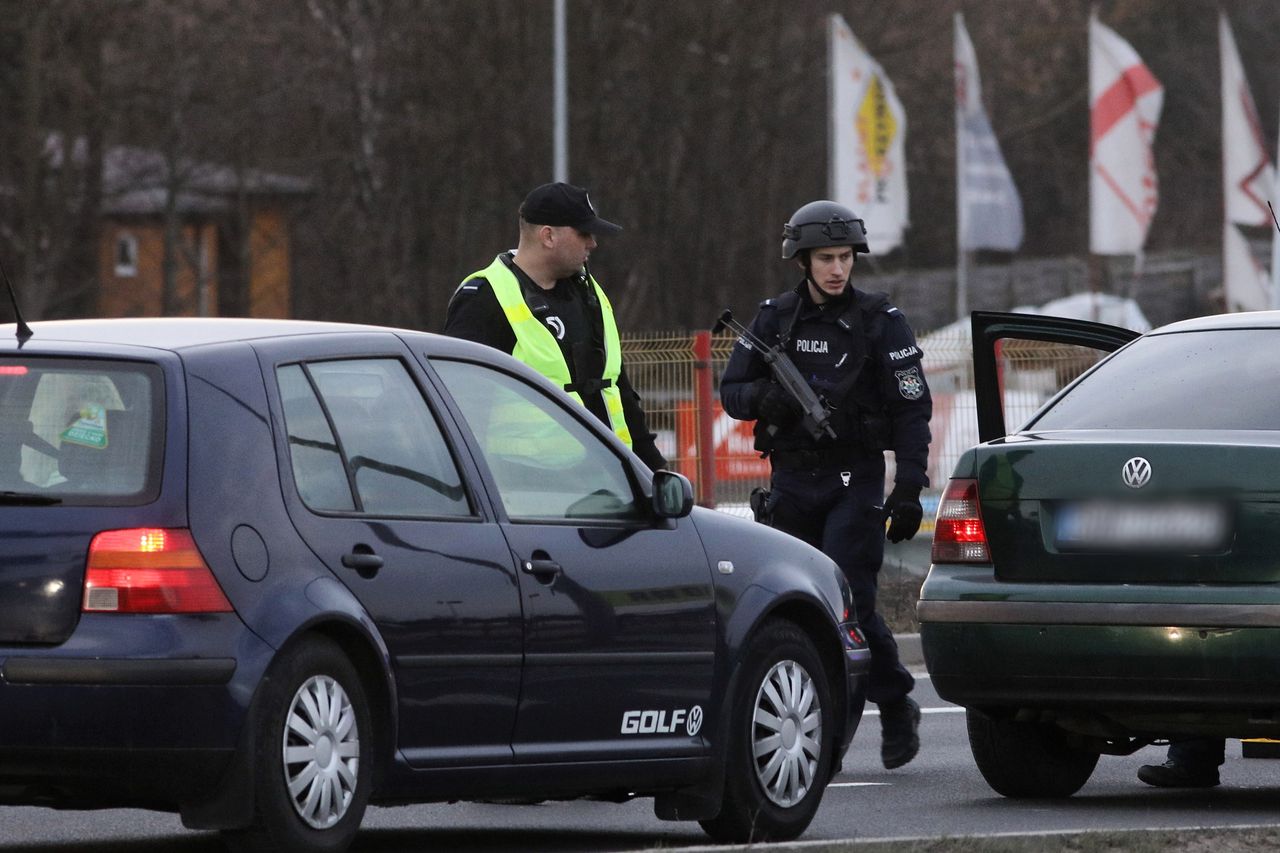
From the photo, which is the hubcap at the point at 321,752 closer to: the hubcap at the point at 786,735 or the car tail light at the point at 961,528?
the hubcap at the point at 786,735

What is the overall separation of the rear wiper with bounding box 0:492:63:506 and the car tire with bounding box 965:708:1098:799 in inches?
135

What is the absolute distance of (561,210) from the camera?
8.41m

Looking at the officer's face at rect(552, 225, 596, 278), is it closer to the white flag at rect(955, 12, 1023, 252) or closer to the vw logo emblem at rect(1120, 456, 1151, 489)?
the vw logo emblem at rect(1120, 456, 1151, 489)

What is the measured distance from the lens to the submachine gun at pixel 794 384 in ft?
29.5

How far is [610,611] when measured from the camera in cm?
667

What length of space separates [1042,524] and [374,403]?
2.23 meters

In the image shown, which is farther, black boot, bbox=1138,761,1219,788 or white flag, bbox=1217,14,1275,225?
white flag, bbox=1217,14,1275,225

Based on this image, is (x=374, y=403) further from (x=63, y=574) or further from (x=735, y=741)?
(x=735, y=741)

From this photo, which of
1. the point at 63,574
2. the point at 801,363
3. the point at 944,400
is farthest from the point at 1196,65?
the point at 63,574

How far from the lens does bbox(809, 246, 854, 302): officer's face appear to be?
908cm

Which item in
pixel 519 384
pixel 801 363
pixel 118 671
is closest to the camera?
pixel 118 671

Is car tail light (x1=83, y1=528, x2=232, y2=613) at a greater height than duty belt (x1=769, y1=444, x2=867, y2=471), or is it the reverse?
duty belt (x1=769, y1=444, x2=867, y2=471)

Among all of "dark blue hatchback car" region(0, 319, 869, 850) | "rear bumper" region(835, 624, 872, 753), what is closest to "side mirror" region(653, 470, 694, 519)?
"dark blue hatchback car" region(0, 319, 869, 850)

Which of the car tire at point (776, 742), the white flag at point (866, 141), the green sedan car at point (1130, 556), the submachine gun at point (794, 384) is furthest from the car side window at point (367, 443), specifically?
the white flag at point (866, 141)
